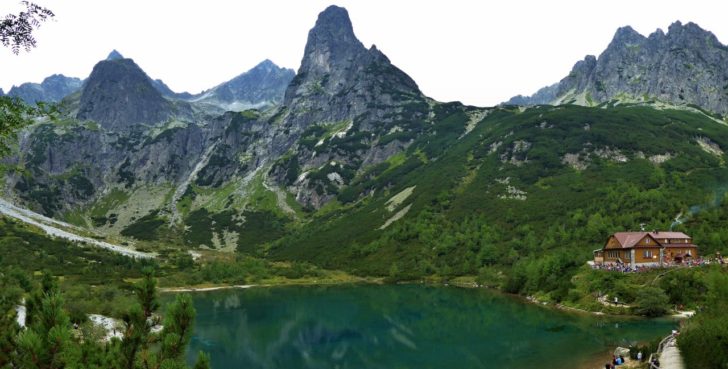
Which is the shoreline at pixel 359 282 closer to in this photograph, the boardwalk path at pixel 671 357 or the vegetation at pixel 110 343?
the boardwalk path at pixel 671 357

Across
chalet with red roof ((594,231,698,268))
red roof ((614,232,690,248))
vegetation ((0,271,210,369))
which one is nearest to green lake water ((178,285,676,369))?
chalet with red roof ((594,231,698,268))

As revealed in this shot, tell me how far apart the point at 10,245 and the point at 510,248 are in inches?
7109

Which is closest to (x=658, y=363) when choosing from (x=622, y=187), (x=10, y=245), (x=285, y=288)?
(x=285, y=288)

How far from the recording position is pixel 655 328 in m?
64.0

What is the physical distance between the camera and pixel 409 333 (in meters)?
77.4

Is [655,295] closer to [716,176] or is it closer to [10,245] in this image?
[716,176]

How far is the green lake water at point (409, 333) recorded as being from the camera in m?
58.2

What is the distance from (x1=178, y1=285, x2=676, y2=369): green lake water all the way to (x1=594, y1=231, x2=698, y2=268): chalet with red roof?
19203 mm

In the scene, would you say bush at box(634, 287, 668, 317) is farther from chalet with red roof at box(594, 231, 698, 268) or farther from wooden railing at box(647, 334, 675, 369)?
wooden railing at box(647, 334, 675, 369)

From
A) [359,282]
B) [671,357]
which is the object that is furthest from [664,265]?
[359,282]

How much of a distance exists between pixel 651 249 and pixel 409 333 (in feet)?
163

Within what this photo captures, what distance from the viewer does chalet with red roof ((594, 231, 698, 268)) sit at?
8825 cm

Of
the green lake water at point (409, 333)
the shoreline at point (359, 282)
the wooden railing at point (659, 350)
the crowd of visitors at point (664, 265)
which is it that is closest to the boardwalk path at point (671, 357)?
the wooden railing at point (659, 350)

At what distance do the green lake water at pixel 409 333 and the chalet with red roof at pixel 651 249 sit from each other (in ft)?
63.0
